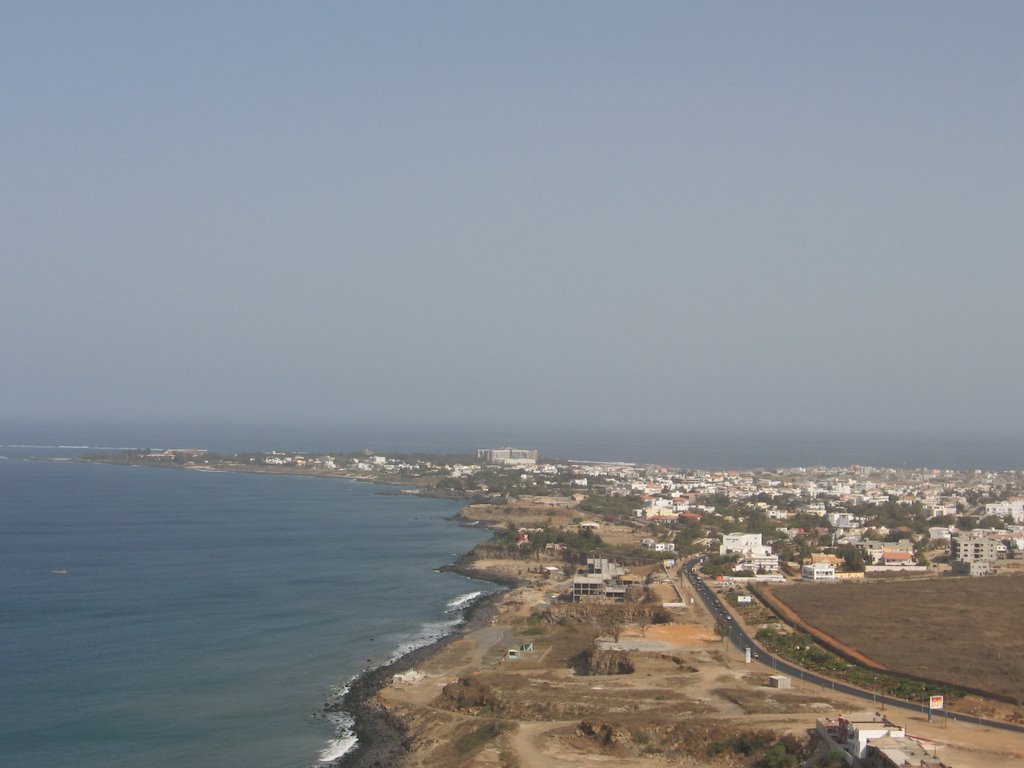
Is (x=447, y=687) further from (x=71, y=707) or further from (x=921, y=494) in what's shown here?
(x=921, y=494)

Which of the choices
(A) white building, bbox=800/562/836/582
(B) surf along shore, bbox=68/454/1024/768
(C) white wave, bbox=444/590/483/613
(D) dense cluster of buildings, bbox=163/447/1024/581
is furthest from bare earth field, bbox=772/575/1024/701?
(C) white wave, bbox=444/590/483/613

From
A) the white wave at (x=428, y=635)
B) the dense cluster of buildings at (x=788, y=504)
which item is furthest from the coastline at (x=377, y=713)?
the dense cluster of buildings at (x=788, y=504)

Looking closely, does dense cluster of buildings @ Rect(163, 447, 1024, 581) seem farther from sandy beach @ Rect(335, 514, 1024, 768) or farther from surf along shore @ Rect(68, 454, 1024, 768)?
sandy beach @ Rect(335, 514, 1024, 768)

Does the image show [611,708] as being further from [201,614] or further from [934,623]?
[201,614]

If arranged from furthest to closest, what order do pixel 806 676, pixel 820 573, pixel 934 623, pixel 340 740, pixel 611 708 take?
pixel 820 573, pixel 934 623, pixel 806 676, pixel 611 708, pixel 340 740

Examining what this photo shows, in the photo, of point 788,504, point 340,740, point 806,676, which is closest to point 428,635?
point 340,740

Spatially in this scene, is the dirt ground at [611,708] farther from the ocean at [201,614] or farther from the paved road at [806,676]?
the ocean at [201,614]

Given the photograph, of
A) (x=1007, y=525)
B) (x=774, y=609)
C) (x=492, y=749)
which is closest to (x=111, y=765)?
(x=492, y=749)
